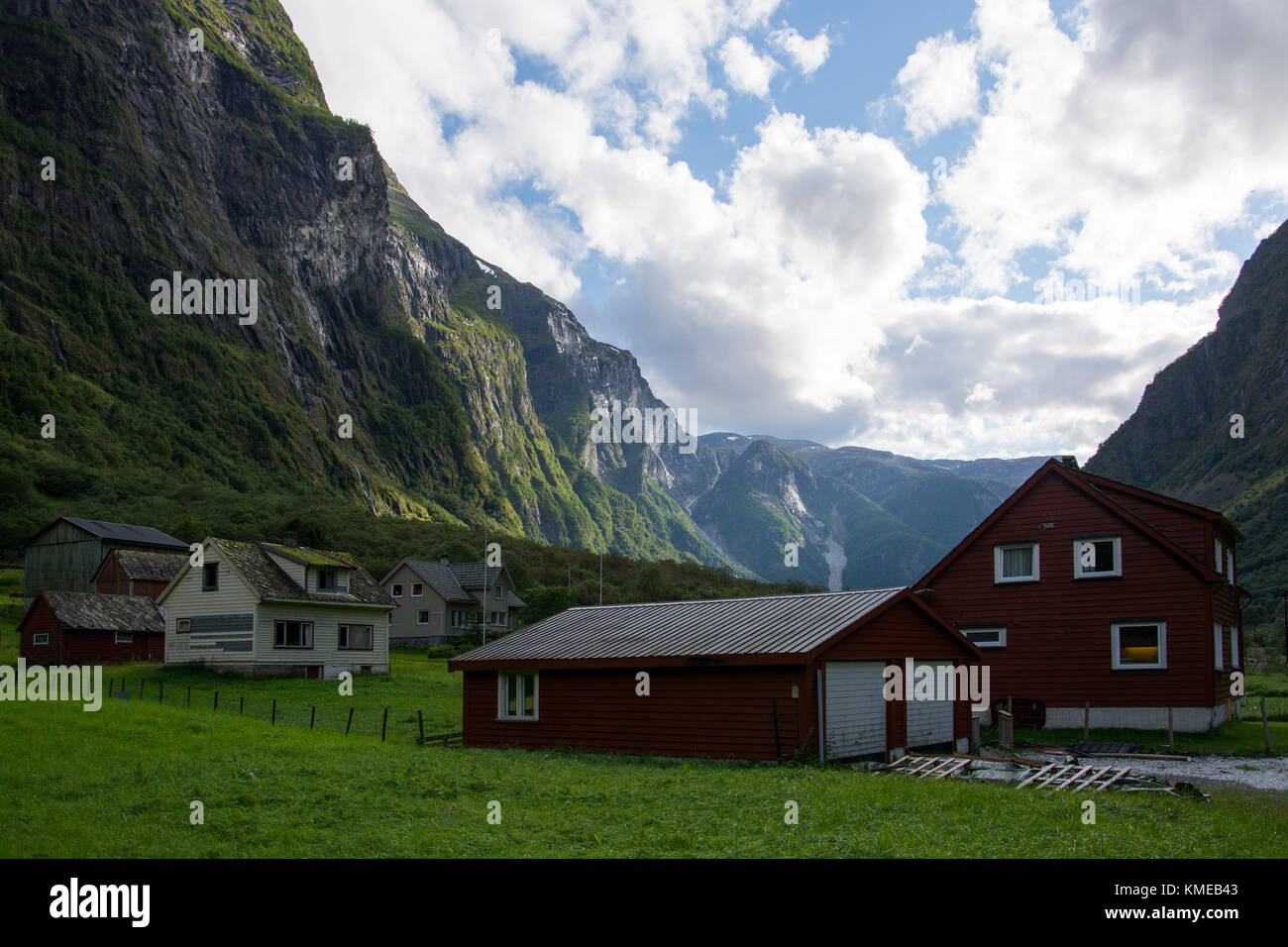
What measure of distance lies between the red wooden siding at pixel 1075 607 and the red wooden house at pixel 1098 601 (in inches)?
1.4

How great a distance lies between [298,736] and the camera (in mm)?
25078

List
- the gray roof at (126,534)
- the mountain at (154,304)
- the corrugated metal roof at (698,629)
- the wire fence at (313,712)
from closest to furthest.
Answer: the corrugated metal roof at (698,629), the wire fence at (313,712), the gray roof at (126,534), the mountain at (154,304)

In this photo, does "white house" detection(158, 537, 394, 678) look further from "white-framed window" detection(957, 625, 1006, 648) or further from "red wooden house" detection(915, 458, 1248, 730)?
"white-framed window" detection(957, 625, 1006, 648)

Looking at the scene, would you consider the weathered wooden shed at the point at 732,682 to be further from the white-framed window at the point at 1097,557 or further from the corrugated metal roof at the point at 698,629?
the white-framed window at the point at 1097,557

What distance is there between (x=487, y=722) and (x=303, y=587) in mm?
27490

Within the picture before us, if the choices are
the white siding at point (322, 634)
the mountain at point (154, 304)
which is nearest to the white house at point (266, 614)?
the white siding at point (322, 634)

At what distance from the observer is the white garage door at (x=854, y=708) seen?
2177cm

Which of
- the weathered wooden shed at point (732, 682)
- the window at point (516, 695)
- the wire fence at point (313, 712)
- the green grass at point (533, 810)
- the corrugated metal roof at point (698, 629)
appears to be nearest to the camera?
the green grass at point (533, 810)

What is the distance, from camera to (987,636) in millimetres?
33656

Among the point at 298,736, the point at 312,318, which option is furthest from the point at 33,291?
the point at 298,736

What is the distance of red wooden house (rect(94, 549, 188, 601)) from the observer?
204 feet

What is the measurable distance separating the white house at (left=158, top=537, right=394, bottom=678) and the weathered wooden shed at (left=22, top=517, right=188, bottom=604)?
23422mm

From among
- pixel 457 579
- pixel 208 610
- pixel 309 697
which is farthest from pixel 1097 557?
pixel 457 579
